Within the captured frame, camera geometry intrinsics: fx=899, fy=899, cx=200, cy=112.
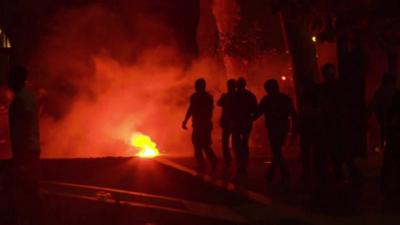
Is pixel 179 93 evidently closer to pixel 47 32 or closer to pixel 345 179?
pixel 47 32

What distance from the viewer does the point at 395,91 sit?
13.0m

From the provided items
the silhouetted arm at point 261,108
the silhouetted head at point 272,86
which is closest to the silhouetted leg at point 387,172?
the silhouetted head at point 272,86

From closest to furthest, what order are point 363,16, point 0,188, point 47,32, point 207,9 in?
point 0,188
point 363,16
point 207,9
point 47,32

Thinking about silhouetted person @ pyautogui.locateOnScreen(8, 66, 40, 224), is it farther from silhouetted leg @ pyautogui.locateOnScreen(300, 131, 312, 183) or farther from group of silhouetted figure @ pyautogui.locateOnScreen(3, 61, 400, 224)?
silhouetted leg @ pyautogui.locateOnScreen(300, 131, 312, 183)

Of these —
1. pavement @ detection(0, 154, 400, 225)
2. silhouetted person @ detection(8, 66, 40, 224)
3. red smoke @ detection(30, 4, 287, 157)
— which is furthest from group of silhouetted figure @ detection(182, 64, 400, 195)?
red smoke @ detection(30, 4, 287, 157)

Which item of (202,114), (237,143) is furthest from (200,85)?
(237,143)

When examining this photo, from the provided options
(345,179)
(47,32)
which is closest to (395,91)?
(345,179)

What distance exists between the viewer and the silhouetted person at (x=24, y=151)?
940 centimetres

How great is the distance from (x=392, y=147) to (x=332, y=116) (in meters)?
0.97

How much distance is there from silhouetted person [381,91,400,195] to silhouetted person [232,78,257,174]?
2.91m

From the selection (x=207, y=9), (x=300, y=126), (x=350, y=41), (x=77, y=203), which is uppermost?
(x=207, y=9)

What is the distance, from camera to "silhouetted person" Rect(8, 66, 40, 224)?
30.8ft

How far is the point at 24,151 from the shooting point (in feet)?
31.1

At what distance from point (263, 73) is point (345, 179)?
1343cm
